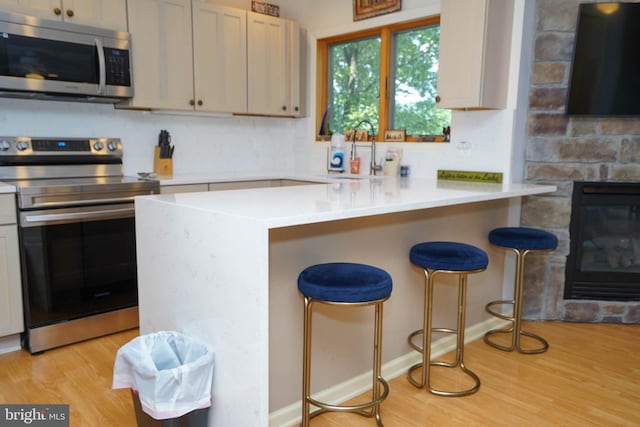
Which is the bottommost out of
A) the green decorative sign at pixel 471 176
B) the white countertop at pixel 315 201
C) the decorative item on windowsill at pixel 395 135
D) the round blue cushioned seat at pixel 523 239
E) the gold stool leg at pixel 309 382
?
the gold stool leg at pixel 309 382

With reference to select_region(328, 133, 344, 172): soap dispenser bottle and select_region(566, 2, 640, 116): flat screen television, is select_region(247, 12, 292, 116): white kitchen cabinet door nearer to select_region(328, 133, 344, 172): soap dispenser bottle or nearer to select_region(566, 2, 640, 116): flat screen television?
select_region(328, 133, 344, 172): soap dispenser bottle

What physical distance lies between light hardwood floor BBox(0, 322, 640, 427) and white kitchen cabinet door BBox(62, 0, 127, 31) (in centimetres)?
195

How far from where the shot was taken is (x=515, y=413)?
7.03 ft

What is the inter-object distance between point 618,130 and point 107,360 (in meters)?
3.32

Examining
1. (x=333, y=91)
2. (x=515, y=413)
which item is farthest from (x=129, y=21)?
(x=515, y=413)

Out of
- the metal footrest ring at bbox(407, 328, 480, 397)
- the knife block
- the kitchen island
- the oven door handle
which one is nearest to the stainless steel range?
the oven door handle

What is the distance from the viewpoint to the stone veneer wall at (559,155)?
3.07m

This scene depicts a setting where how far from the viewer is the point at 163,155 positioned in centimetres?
372

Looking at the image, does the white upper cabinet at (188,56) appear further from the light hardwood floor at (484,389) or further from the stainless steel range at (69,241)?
the light hardwood floor at (484,389)

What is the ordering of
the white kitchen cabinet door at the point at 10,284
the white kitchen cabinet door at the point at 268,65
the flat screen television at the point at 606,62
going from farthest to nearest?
the white kitchen cabinet door at the point at 268,65
the flat screen television at the point at 606,62
the white kitchen cabinet door at the point at 10,284

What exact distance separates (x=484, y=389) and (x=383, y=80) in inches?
94.6

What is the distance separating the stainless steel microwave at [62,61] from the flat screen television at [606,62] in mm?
2868

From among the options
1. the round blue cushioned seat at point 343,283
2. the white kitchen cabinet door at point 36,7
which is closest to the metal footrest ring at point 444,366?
the round blue cushioned seat at point 343,283

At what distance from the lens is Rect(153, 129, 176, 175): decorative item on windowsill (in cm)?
370
